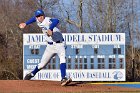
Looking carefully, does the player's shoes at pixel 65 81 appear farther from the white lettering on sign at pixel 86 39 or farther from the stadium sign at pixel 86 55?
the white lettering on sign at pixel 86 39

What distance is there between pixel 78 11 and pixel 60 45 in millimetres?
28087

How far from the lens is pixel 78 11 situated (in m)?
37.9

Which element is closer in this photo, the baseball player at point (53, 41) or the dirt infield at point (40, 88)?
the dirt infield at point (40, 88)

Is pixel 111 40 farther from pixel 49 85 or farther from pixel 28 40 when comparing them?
pixel 49 85

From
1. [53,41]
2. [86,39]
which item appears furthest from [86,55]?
[53,41]

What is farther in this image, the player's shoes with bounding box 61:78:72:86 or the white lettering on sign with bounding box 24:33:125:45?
the white lettering on sign with bounding box 24:33:125:45

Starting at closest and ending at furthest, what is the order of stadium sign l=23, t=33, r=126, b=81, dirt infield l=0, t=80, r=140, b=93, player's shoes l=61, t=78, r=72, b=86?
dirt infield l=0, t=80, r=140, b=93 < player's shoes l=61, t=78, r=72, b=86 < stadium sign l=23, t=33, r=126, b=81

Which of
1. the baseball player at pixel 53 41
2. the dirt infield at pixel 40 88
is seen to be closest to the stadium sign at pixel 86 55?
the baseball player at pixel 53 41

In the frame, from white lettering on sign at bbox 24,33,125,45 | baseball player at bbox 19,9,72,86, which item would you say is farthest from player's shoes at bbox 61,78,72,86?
white lettering on sign at bbox 24,33,125,45

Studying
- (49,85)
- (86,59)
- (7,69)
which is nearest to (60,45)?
(49,85)

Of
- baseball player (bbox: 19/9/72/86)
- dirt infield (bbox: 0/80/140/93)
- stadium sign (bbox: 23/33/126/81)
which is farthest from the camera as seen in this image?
stadium sign (bbox: 23/33/126/81)

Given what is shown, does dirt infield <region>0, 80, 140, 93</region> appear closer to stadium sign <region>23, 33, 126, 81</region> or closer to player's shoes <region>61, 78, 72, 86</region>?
player's shoes <region>61, 78, 72, 86</region>

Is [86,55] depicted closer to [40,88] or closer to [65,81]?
[65,81]

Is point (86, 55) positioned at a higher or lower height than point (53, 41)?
lower
